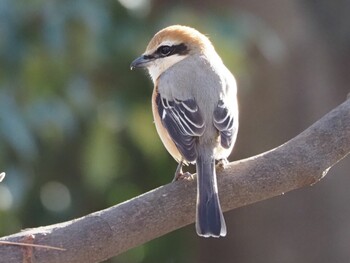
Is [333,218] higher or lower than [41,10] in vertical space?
lower

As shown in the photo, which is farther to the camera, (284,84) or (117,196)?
(284,84)

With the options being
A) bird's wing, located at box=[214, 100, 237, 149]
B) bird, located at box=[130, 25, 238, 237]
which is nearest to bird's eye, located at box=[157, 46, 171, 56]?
bird, located at box=[130, 25, 238, 237]

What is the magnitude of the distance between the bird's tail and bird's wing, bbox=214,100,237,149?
27cm

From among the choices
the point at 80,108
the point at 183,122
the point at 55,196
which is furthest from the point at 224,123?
the point at 55,196

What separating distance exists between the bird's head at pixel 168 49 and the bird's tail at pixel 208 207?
94 cm

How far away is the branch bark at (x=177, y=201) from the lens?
3.26 metres

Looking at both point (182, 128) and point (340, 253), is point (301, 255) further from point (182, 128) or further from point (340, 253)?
point (182, 128)

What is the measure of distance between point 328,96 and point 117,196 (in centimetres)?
161

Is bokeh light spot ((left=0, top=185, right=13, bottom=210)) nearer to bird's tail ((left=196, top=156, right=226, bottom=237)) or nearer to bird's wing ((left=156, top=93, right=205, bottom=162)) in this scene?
bird's wing ((left=156, top=93, right=205, bottom=162))

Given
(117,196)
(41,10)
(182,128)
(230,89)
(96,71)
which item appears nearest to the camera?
(182,128)

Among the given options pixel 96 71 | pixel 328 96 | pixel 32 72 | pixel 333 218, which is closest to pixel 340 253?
pixel 333 218

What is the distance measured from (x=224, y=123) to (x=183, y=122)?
0.55ft

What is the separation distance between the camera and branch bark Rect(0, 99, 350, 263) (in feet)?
10.7

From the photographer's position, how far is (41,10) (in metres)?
5.04
